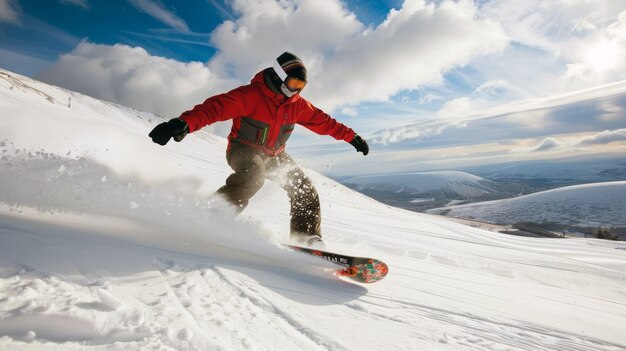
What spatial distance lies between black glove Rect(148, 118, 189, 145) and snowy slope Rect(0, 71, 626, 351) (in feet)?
2.75

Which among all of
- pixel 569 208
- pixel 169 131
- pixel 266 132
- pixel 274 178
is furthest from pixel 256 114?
pixel 569 208

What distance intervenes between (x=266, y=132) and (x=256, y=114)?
0.28m

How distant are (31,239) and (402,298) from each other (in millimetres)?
3039

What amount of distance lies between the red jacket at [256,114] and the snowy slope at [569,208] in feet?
376

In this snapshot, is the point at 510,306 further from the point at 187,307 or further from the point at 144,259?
the point at 144,259

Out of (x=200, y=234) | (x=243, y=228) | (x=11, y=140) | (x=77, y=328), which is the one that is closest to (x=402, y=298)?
(x=243, y=228)

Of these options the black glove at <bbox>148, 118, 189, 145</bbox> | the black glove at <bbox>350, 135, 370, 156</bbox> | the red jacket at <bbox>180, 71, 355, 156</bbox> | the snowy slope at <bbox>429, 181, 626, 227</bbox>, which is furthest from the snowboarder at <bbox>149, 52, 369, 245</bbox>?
the snowy slope at <bbox>429, 181, 626, 227</bbox>

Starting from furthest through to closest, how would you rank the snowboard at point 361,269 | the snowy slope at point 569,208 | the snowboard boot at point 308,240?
the snowy slope at point 569,208 < the snowboard boot at point 308,240 < the snowboard at point 361,269

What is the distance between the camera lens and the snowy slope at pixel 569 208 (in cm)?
9669

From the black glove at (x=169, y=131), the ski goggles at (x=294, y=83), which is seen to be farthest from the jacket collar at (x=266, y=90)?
the black glove at (x=169, y=131)

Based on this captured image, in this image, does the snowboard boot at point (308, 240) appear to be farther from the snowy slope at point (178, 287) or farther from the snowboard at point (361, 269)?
the snowboard at point (361, 269)

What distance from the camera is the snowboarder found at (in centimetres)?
421

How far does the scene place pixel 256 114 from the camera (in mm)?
4375

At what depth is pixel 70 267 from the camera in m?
2.02
